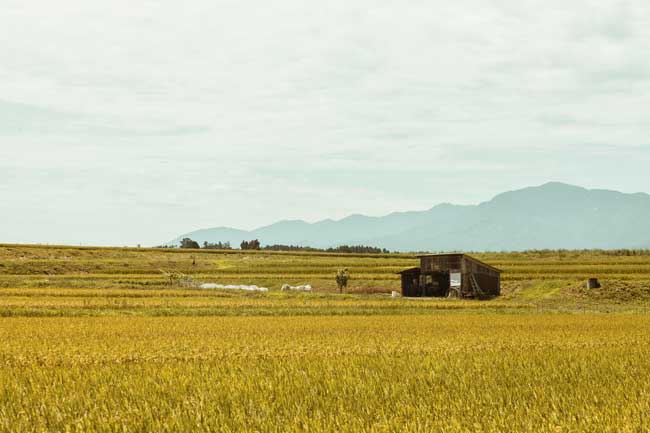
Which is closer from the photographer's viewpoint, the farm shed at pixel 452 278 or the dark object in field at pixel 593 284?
the dark object in field at pixel 593 284

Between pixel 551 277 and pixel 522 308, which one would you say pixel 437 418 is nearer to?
pixel 522 308

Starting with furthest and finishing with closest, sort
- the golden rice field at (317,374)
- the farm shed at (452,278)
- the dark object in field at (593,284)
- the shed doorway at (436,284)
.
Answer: the shed doorway at (436,284), the farm shed at (452,278), the dark object in field at (593,284), the golden rice field at (317,374)

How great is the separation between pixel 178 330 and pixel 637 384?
55.5 feet

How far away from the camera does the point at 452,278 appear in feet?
231

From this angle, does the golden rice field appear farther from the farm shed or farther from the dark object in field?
the farm shed

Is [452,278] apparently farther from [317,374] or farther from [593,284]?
[317,374]

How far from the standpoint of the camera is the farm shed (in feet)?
227

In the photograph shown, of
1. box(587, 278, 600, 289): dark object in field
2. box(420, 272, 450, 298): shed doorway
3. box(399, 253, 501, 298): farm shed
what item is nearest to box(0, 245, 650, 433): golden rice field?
box(587, 278, 600, 289): dark object in field

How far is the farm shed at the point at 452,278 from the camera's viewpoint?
69125 millimetres

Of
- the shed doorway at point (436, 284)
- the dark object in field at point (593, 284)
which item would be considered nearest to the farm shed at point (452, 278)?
the shed doorway at point (436, 284)

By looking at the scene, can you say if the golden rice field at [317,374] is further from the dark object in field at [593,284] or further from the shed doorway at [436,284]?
the shed doorway at [436,284]

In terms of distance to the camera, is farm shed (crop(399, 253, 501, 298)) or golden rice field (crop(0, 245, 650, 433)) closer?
golden rice field (crop(0, 245, 650, 433))

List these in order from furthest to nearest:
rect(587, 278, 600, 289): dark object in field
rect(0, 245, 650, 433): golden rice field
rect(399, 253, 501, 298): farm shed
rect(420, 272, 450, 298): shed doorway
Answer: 1. rect(420, 272, 450, 298): shed doorway
2. rect(399, 253, 501, 298): farm shed
3. rect(587, 278, 600, 289): dark object in field
4. rect(0, 245, 650, 433): golden rice field

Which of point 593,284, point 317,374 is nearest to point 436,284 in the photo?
point 593,284
